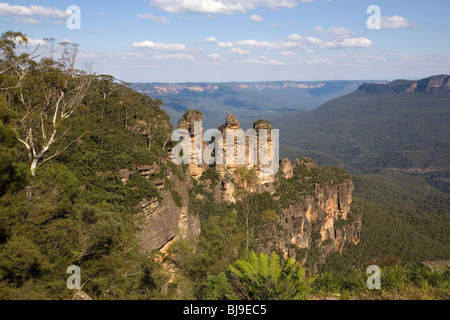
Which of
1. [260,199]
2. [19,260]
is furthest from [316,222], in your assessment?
[19,260]

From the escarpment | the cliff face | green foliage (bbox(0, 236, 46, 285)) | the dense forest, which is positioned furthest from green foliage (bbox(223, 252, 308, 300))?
the cliff face

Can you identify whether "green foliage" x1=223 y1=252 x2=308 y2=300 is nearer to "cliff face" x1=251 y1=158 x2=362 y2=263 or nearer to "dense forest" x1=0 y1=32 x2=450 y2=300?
"dense forest" x1=0 y1=32 x2=450 y2=300

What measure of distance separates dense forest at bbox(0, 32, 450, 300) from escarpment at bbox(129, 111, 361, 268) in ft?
3.85

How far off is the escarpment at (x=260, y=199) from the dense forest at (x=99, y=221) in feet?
3.85

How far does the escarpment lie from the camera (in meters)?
29.2

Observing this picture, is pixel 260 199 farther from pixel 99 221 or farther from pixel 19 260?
pixel 19 260

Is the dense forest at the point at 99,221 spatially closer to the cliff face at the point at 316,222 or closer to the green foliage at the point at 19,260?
the green foliage at the point at 19,260

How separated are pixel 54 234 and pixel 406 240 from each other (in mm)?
80722

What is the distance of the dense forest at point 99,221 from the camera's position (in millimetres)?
12211

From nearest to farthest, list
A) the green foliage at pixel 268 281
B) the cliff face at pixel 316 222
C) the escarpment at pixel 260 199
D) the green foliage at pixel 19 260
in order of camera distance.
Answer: the green foliage at pixel 19 260, the green foliage at pixel 268 281, the escarpment at pixel 260 199, the cliff face at pixel 316 222

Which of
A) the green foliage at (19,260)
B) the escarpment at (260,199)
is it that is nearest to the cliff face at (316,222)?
the escarpment at (260,199)

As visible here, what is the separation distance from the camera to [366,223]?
3105 inches

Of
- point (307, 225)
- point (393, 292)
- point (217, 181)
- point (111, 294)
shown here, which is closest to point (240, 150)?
point (217, 181)
